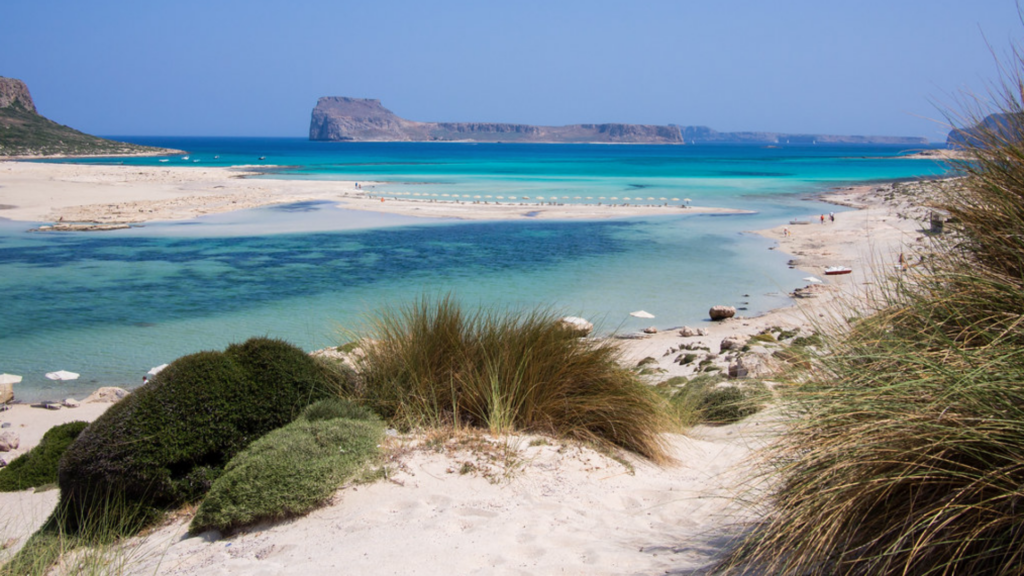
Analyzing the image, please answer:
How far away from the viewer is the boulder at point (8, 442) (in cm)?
798

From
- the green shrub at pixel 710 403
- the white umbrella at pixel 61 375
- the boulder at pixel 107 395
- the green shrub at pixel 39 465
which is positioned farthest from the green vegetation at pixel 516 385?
the white umbrella at pixel 61 375

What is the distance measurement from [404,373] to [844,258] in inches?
697

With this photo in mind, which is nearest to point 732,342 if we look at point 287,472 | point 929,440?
point 287,472

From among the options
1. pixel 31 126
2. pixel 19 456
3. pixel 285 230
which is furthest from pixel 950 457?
pixel 31 126

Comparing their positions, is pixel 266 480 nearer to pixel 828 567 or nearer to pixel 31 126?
pixel 828 567

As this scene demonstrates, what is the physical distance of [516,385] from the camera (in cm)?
562

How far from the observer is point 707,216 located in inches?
1316

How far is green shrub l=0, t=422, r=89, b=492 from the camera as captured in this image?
6.79m

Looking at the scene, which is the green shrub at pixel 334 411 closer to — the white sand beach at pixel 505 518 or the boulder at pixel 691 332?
the white sand beach at pixel 505 518

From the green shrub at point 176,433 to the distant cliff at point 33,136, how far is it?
90306 mm

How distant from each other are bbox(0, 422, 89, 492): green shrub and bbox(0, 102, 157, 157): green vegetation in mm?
87293

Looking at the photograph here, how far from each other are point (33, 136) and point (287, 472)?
364 feet

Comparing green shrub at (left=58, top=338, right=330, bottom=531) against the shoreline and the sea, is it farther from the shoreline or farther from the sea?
the shoreline

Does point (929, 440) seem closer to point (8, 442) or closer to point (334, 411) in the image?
point (334, 411)
